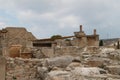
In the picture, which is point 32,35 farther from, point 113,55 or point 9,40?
point 113,55

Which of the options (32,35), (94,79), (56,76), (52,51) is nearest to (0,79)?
(56,76)

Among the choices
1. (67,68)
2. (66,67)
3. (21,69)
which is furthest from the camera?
(21,69)

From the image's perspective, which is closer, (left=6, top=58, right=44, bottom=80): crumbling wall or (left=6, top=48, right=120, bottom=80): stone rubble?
(left=6, top=48, right=120, bottom=80): stone rubble

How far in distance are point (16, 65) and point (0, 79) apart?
681mm

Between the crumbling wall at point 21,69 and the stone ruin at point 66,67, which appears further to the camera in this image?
the crumbling wall at point 21,69

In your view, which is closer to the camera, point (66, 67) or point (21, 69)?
point (66, 67)

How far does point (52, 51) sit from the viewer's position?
19688 mm

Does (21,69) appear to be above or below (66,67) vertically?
below

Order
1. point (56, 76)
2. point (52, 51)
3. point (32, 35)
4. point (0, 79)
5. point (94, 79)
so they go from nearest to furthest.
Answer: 1. point (94, 79)
2. point (56, 76)
3. point (0, 79)
4. point (52, 51)
5. point (32, 35)

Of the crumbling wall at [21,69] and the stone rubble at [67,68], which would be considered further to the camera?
the crumbling wall at [21,69]

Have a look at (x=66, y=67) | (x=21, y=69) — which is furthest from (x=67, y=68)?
(x=21, y=69)

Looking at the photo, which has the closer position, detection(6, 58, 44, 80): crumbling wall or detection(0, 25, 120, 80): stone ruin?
detection(0, 25, 120, 80): stone ruin

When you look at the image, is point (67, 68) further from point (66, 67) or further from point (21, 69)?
point (21, 69)

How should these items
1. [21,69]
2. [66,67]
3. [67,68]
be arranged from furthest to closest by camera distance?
[21,69] → [66,67] → [67,68]
